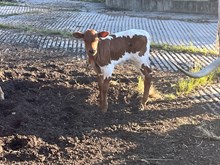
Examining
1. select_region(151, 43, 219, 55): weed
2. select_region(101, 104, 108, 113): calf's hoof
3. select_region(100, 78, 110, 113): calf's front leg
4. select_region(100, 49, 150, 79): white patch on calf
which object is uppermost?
select_region(100, 49, 150, 79): white patch on calf

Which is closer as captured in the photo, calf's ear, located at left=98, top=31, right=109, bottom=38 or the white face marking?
calf's ear, located at left=98, top=31, right=109, bottom=38

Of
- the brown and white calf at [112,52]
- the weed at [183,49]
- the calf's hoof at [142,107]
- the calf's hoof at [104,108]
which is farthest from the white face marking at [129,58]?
the weed at [183,49]

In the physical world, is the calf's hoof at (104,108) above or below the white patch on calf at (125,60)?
below

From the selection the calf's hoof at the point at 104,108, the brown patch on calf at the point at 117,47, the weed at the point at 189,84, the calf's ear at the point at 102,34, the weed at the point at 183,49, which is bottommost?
the weed at the point at 183,49

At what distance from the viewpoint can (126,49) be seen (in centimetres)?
661

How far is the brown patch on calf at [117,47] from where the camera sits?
6305 mm

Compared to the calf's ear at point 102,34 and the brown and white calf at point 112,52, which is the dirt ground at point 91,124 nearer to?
the brown and white calf at point 112,52

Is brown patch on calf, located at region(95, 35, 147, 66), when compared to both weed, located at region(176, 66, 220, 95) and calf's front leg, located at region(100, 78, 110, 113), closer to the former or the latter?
calf's front leg, located at region(100, 78, 110, 113)

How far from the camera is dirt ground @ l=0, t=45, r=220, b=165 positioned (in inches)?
204

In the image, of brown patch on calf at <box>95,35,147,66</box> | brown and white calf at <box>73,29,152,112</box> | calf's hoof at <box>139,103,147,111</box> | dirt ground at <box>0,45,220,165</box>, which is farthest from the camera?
calf's hoof at <box>139,103,147,111</box>

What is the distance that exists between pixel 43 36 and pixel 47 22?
3755mm

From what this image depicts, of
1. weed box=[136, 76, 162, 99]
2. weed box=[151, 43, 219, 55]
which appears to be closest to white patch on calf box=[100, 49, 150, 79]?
weed box=[136, 76, 162, 99]

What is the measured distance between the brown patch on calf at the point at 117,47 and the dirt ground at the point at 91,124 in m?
0.77

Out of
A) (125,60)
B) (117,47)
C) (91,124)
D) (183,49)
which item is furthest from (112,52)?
(183,49)
